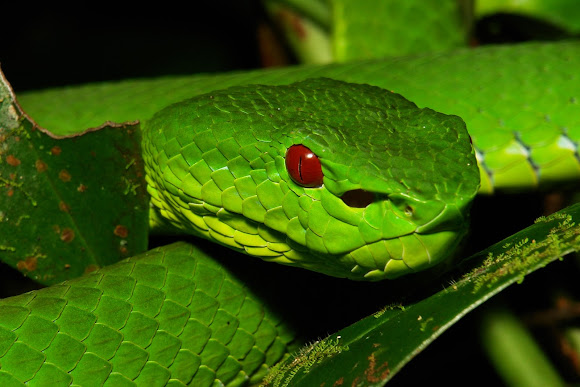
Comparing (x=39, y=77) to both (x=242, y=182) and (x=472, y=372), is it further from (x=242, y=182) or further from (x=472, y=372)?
(x=472, y=372)

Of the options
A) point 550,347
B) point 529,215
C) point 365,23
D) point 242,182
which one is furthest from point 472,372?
point 365,23

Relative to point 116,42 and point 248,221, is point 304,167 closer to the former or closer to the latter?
point 248,221

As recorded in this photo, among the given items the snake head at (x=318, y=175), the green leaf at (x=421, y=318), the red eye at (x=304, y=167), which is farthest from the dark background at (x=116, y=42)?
the green leaf at (x=421, y=318)

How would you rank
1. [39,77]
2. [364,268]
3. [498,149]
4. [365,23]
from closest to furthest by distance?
1. [364,268]
2. [498,149]
3. [365,23]
4. [39,77]

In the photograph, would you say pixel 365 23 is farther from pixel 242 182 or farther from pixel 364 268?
pixel 364 268

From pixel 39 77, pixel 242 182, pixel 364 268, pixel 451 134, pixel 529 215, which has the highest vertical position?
pixel 451 134

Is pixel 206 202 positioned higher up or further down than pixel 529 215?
higher up

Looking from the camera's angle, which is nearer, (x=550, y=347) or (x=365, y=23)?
(x=550, y=347)

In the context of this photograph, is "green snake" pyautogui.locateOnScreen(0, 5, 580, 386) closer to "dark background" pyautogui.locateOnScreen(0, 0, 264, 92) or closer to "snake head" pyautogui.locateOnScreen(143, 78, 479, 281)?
"snake head" pyautogui.locateOnScreen(143, 78, 479, 281)

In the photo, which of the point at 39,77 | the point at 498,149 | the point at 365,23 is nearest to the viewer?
the point at 498,149
